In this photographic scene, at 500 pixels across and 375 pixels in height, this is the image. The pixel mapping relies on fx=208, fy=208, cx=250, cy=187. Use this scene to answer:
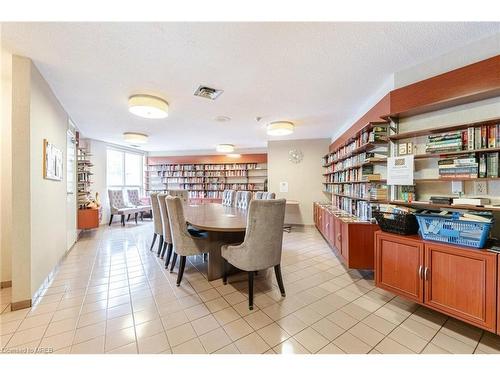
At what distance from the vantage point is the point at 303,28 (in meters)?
1.60

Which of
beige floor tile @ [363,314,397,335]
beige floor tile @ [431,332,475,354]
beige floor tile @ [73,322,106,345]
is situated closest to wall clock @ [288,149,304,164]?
beige floor tile @ [363,314,397,335]

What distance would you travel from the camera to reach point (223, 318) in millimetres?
1805

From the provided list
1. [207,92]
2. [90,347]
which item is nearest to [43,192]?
[90,347]

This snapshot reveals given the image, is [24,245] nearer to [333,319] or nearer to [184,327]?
[184,327]

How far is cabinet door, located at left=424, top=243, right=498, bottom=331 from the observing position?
4.68 feet

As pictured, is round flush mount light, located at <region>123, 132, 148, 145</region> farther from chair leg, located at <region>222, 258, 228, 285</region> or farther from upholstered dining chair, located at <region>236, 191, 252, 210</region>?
chair leg, located at <region>222, 258, 228, 285</region>

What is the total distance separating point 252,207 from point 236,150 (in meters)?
5.59

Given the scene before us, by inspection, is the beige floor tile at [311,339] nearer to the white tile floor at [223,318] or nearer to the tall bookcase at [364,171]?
the white tile floor at [223,318]

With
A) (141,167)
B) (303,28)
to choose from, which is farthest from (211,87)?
(141,167)

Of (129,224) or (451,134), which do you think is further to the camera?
(129,224)

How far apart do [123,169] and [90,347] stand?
6455 millimetres

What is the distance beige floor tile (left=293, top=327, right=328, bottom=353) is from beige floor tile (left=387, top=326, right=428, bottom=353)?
0.54m
